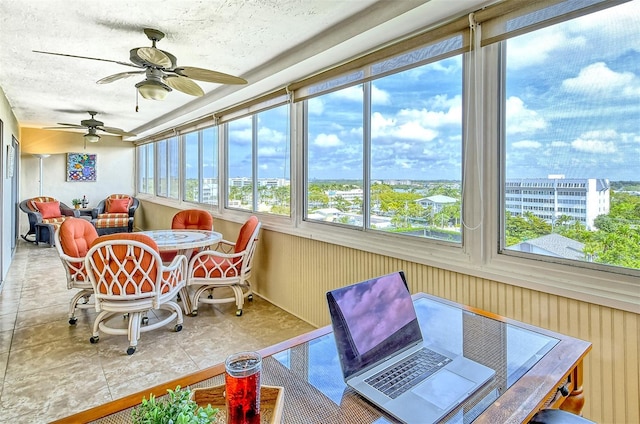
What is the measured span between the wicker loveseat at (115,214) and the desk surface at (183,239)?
15.7ft

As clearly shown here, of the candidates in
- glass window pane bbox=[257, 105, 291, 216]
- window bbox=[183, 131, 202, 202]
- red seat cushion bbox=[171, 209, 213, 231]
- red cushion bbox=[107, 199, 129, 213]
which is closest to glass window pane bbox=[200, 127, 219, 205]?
window bbox=[183, 131, 202, 202]

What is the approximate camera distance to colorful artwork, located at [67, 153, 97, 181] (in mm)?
8148

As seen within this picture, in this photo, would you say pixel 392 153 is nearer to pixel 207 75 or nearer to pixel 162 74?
pixel 207 75

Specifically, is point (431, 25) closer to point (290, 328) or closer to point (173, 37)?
point (173, 37)

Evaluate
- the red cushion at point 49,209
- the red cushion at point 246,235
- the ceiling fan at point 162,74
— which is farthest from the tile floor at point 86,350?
the red cushion at point 49,209

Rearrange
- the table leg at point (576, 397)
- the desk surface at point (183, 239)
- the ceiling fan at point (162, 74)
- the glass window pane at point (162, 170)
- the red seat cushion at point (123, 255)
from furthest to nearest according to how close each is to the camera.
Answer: the glass window pane at point (162, 170) → the desk surface at point (183, 239) → the red seat cushion at point (123, 255) → the ceiling fan at point (162, 74) → the table leg at point (576, 397)

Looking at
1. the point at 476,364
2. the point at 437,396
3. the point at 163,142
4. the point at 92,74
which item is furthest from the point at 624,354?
the point at 163,142

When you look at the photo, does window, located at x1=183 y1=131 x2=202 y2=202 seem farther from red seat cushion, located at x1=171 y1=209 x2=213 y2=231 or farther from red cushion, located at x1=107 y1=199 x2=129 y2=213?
red cushion, located at x1=107 y1=199 x2=129 y2=213

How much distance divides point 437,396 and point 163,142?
7.54 m

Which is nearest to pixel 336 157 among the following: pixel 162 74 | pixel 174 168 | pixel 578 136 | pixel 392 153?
pixel 392 153

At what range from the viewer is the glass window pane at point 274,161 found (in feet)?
12.2

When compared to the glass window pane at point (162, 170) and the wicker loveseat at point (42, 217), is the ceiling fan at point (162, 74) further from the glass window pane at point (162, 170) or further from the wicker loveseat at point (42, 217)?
the wicker loveseat at point (42, 217)

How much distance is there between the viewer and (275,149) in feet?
12.8

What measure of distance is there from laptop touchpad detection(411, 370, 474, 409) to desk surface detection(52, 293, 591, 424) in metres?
0.03
